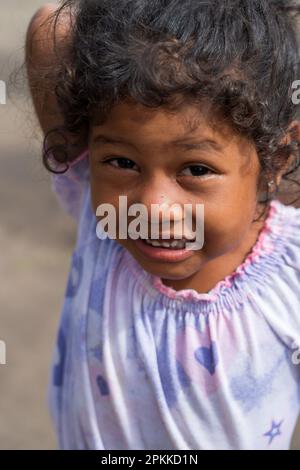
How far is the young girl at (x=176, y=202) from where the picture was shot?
1164 millimetres

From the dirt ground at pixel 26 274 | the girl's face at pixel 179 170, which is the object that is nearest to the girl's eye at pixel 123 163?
the girl's face at pixel 179 170

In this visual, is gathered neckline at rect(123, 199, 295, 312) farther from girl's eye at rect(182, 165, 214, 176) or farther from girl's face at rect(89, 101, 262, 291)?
girl's eye at rect(182, 165, 214, 176)

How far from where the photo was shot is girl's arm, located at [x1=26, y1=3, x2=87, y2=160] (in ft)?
4.42

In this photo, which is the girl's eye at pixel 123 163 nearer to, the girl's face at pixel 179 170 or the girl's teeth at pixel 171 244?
the girl's face at pixel 179 170

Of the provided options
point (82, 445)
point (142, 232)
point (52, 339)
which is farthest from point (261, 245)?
point (52, 339)

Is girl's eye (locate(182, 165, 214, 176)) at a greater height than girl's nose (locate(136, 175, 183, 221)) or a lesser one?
greater

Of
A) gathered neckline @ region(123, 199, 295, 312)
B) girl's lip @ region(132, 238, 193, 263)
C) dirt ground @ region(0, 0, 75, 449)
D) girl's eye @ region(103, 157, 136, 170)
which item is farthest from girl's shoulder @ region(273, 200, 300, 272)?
dirt ground @ region(0, 0, 75, 449)

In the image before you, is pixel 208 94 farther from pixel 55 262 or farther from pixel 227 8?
pixel 55 262

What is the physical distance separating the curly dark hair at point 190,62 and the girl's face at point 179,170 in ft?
0.07

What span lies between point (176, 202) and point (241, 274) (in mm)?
207

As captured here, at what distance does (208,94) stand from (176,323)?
1.21 feet

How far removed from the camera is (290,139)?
1.31 m

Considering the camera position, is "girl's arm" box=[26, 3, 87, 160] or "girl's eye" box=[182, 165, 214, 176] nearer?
"girl's eye" box=[182, 165, 214, 176]

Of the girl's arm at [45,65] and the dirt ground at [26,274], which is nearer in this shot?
the girl's arm at [45,65]
